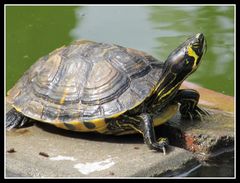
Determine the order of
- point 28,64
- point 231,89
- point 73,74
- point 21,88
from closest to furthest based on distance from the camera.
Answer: point 73,74 → point 21,88 → point 231,89 → point 28,64

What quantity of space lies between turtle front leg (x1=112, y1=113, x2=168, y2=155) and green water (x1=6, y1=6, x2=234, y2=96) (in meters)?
1.80

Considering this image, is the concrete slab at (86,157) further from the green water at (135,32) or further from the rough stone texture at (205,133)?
the green water at (135,32)

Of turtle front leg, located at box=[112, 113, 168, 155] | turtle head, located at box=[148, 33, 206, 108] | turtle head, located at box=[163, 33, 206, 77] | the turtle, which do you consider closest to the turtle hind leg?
the turtle

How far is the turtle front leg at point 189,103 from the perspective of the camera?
15.8ft

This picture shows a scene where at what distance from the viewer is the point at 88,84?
4.54 m

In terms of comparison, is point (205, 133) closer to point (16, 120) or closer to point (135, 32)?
point (16, 120)

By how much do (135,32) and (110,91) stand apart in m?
3.00

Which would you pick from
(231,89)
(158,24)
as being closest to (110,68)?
(231,89)

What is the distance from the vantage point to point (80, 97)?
4.52m

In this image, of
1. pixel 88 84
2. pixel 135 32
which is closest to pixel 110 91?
pixel 88 84

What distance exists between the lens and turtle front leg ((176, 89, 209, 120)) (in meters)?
4.82

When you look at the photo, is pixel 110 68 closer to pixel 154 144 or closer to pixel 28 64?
pixel 154 144

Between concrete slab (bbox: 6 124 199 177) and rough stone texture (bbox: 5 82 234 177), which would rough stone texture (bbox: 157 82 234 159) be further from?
concrete slab (bbox: 6 124 199 177)

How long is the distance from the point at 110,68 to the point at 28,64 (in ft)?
7.06
